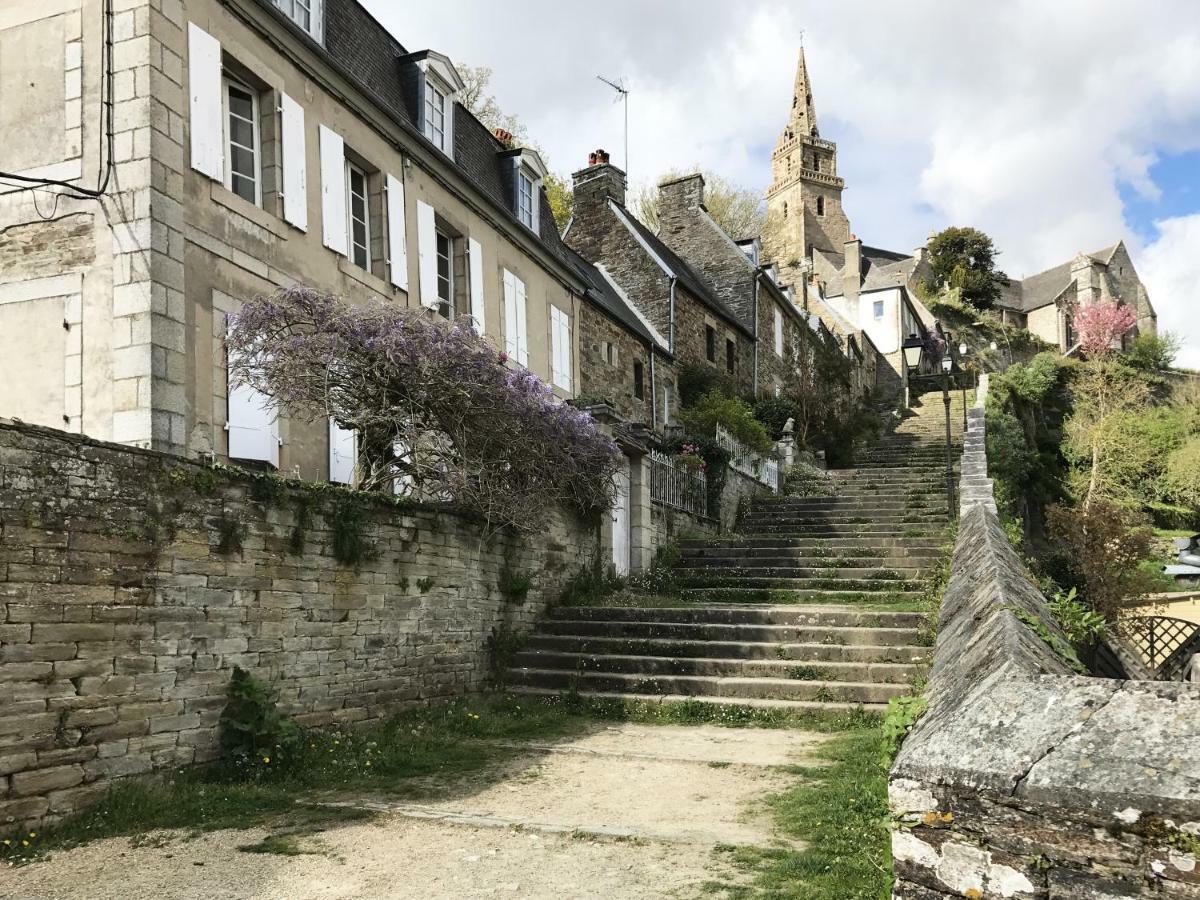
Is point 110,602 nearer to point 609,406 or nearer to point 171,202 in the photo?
point 171,202

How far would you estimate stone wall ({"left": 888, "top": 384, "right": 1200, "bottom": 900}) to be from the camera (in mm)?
1963

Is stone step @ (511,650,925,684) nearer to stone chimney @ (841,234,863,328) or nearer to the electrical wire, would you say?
the electrical wire

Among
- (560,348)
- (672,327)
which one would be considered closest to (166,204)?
(560,348)

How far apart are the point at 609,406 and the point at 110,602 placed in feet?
22.7

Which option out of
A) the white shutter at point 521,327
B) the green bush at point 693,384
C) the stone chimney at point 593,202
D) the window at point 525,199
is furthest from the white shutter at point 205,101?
the stone chimney at point 593,202

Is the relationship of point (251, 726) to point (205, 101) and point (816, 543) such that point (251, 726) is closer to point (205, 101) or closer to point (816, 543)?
point (205, 101)

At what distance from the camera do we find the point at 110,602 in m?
5.25

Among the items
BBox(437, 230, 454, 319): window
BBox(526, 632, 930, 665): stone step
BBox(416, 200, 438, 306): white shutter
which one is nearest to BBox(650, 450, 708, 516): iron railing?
BBox(437, 230, 454, 319): window

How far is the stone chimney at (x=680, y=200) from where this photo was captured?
2788cm

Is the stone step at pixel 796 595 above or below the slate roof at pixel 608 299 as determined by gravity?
below

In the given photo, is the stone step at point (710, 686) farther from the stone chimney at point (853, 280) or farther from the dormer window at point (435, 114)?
the stone chimney at point (853, 280)

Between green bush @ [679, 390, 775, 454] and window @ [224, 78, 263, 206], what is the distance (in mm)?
11847

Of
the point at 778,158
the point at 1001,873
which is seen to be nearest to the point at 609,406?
the point at 1001,873

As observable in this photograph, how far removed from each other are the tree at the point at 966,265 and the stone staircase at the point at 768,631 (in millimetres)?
41972
